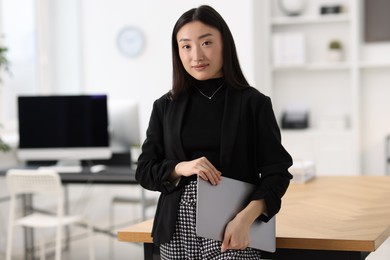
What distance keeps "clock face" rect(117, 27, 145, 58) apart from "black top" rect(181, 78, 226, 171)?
5032 mm

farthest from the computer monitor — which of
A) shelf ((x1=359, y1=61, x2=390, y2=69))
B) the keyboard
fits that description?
shelf ((x1=359, y1=61, x2=390, y2=69))

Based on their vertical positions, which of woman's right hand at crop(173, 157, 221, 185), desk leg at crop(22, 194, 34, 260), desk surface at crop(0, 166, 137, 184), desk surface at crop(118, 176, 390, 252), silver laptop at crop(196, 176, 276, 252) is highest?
woman's right hand at crop(173, 157, 221, 185)

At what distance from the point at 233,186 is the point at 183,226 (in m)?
0.18

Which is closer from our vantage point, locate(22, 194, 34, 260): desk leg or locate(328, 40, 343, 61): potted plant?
locate(22, 194, 34, 260): desk leg

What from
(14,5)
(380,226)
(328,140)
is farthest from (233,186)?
(14,5)

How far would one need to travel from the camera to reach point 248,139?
5.69 ft

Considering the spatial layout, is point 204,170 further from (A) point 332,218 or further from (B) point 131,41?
(B) point 131,41

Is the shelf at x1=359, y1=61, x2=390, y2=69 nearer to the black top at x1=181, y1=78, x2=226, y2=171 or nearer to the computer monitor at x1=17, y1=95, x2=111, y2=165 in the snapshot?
the computer monitor at x1=17, y1=95, x2=111, y2=165

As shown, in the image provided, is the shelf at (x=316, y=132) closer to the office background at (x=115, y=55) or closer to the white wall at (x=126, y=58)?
the office background at (x=115, y=55)

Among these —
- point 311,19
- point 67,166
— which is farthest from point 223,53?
point 311,19

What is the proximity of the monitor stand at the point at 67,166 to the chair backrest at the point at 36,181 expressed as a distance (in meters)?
0.44

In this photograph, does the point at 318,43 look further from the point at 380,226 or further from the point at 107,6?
the point at 380,226

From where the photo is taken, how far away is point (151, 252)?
2092 mm

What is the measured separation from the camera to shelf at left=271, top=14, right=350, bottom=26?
20.5 ft
